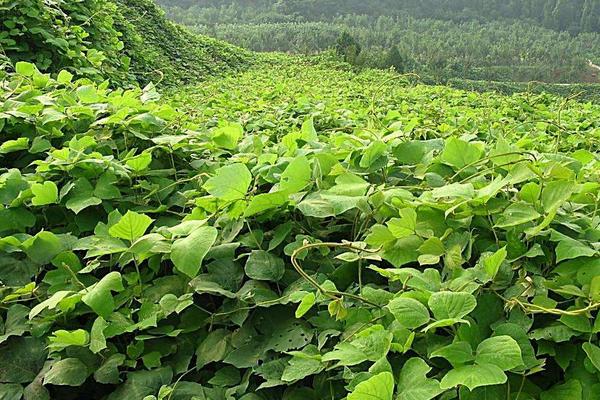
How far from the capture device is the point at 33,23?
4.39 meters

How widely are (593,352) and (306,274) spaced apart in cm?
47

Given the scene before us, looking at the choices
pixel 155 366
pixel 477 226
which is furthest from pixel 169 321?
pixel 477 226

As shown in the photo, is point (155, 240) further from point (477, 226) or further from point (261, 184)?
point (477, 226)

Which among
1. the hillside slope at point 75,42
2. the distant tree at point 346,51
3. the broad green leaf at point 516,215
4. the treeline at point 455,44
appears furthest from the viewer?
the treeline at point 455,44

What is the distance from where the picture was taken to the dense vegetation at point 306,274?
872 mm

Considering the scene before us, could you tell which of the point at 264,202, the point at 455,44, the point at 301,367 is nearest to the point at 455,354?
the point at 301,367

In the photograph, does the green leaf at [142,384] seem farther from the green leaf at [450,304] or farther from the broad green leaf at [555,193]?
the broad green leaf at [555,193]

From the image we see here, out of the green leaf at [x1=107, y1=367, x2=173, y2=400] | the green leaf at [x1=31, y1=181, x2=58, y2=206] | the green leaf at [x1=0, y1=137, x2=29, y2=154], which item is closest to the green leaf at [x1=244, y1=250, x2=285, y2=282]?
the green leaf at [x1=107, y1=367, x2=173, y2=400]

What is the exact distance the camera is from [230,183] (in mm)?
1205

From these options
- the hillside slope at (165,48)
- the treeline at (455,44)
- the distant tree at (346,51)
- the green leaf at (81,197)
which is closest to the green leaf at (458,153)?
the green leaf at (81,197)

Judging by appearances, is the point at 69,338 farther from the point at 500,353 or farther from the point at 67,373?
the point at 500,353

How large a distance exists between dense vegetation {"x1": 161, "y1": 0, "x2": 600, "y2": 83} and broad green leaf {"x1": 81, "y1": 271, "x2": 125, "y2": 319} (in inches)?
1368

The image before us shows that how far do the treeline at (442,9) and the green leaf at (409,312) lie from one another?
71389 millimetres

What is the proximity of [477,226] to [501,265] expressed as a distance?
11cm
